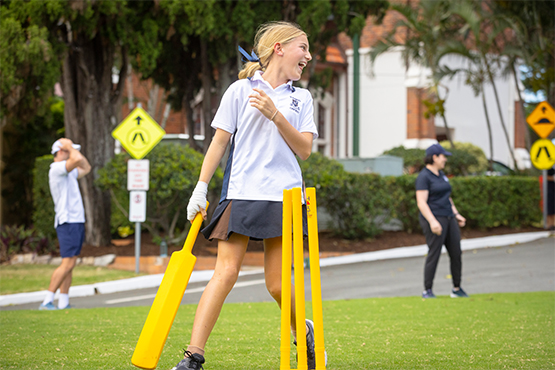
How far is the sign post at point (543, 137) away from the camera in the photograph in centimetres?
1510

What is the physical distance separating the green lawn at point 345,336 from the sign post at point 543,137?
27.1 ft

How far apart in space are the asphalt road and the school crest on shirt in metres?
5.65

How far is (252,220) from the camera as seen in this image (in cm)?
340

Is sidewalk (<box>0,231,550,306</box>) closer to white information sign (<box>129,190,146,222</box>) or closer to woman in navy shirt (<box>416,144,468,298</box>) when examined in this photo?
white information sign (<box>129,190,146,222</box>)

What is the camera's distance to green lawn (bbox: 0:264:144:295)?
396 inches

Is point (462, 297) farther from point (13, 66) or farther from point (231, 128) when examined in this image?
point (13, 66)

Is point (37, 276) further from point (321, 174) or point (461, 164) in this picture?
point (461, 164)

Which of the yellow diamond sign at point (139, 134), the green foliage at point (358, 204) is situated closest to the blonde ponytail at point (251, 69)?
the yellow diamond sign at point (139, 134)

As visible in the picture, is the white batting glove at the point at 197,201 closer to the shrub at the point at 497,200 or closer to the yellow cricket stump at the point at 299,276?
the yellow cricket stump at the point at 299,276

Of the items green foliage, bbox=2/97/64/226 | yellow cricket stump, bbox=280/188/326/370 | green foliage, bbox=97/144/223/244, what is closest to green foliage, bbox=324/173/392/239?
green foliage, bbox=97/144/223/244

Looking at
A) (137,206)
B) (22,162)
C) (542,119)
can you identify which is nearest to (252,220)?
(137,206)

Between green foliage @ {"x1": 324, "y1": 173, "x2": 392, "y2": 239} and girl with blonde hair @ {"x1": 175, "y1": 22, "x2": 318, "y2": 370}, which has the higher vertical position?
girl with blonde hair @ {"x1": 175, "y1": 22, "x2": 318, "y2": 370}

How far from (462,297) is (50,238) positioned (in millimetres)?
9660

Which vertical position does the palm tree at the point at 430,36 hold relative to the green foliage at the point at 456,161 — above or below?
above
